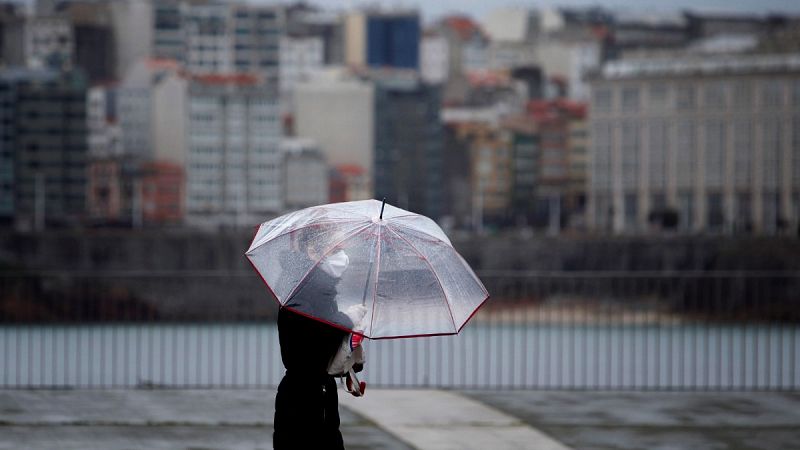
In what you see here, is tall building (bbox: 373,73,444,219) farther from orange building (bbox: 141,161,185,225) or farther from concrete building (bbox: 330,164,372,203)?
orange building (bbox: 141,161,185,225)

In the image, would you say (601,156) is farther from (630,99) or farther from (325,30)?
(325,30)

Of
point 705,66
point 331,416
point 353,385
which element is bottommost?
point 331,416

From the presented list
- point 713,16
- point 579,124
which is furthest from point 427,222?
point 713,16

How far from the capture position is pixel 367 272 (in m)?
5.98

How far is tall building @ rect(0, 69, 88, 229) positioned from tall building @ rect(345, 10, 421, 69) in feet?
133

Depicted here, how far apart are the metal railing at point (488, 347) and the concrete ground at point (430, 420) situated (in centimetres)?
72

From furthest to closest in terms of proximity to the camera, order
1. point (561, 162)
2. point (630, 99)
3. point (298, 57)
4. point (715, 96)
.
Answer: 1. point (298, 57)
2. point (561, 162)
3. point (630, 99)
4. point (715, 96)

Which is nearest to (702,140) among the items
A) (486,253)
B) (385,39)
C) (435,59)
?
(486,253)

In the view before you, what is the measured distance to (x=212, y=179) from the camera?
11325cm

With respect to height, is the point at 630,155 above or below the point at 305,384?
below

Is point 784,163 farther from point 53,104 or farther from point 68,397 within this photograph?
point 68,397

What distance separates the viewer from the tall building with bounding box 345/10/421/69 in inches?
5659

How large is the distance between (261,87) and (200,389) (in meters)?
106

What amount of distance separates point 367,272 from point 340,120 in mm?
113391
